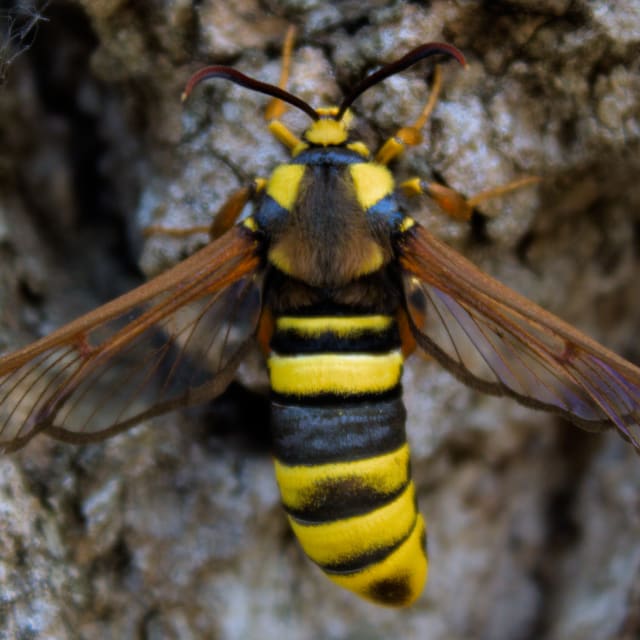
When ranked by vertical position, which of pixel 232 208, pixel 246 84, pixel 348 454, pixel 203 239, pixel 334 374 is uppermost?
pixel 246 84

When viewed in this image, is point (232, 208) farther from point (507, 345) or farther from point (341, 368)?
point (507, 345)

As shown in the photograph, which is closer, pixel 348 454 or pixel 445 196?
pixel 348 454

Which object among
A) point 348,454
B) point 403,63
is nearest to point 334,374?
point 348,454

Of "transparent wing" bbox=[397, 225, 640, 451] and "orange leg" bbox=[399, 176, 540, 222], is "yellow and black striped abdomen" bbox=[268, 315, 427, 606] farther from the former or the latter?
"orange leg" bbox=[399, 176, 540, 222]

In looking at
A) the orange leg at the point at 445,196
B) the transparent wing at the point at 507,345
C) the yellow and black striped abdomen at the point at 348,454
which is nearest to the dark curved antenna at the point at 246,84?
the orange leg at the point at 445,196

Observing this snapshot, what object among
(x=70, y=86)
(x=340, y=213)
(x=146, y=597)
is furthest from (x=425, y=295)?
(x=70, y=86)

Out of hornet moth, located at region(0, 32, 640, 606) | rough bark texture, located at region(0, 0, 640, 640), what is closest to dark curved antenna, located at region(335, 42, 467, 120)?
hornet moth, located at region(0, 32, 640, 606)

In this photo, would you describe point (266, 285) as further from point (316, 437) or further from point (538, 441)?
point (538, 441)
